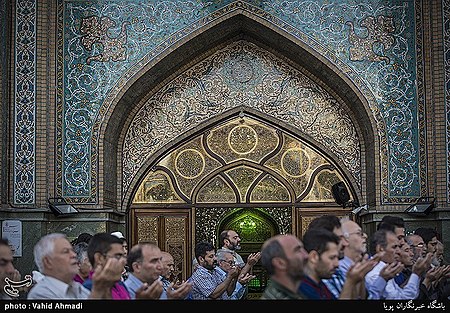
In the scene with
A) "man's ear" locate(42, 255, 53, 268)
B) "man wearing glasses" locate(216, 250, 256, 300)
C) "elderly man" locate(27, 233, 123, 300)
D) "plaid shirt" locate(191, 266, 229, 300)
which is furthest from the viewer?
"man wearing glasses" locate(216, 250, 256, 300)

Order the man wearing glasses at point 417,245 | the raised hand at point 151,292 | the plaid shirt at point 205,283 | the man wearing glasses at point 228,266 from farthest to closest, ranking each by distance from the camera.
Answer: the man wearing glasses at point 228,266
the plaid shirt at point 205,283
the man wearing glasses at point 417,245
the raised hand at point 151,292

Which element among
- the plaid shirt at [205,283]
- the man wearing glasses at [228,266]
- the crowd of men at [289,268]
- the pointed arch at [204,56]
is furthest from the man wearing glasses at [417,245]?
the pointed arch at [204,56]

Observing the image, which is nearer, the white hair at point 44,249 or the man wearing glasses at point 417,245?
the white hair at point 44,249

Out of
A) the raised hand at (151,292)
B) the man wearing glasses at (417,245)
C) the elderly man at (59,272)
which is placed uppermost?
the man wearing glasses at (417,245)

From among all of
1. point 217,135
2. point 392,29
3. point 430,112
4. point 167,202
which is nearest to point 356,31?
point 392,29

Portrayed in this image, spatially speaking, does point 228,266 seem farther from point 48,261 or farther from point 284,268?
point 284,268

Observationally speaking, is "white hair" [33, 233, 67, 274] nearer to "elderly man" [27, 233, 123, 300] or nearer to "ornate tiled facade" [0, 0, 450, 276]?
"elderly man" [27, 233, 123, 300]

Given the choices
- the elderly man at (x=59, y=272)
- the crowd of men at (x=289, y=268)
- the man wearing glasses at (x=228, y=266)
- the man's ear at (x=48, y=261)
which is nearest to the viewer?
the crowd of men at (x=289, y=268)

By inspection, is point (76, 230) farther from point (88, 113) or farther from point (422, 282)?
point (422, 282)

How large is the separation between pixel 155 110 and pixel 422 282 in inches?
A: 339

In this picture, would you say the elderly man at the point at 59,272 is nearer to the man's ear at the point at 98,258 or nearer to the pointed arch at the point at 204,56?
the man's ear at the point at 98,258

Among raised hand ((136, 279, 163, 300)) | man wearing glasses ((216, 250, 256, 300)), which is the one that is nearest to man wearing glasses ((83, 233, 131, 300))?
raised hand ((136, 279, 163, 300))

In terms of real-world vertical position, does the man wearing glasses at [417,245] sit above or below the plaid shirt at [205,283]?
above

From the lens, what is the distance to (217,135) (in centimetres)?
1670
